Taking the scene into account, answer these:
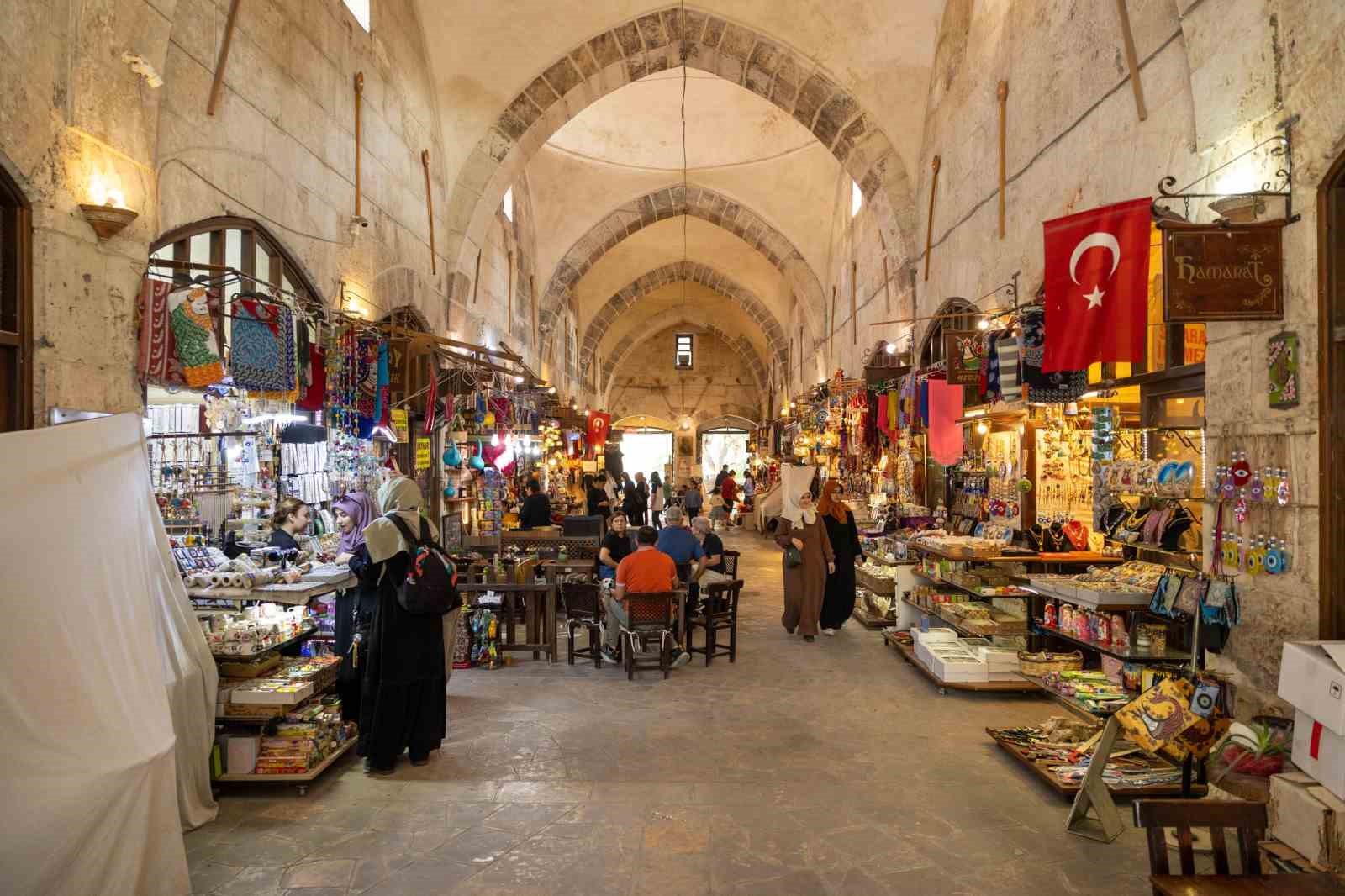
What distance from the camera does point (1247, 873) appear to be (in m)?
2.59

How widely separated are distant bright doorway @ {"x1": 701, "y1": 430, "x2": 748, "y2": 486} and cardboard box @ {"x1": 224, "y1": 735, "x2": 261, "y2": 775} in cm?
2421

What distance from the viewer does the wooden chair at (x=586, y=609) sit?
6.93 meters

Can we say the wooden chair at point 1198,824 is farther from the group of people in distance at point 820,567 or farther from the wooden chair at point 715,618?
the group of people in distance at point 820,567

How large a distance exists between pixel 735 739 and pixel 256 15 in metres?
5.67

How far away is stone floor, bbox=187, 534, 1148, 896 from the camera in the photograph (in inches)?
132

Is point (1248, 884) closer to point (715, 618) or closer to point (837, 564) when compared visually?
point (715, 618)

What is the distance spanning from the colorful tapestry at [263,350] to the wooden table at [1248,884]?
16.8ft

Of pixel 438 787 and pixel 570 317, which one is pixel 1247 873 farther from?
pixel 570 317

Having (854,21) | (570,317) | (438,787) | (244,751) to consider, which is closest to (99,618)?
(244,751)

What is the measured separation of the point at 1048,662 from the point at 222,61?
648 cm

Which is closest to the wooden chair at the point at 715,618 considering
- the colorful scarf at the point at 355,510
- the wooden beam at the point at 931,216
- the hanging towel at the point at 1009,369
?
the hanging towel at the point at 1009,369

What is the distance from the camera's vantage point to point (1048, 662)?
5.68 m

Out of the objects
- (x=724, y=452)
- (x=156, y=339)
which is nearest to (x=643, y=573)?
(x=156, y=339)

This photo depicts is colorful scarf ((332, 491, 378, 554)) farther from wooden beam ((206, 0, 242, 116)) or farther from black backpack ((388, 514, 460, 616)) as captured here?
wooden beam ((206, 0, 242, 116))
